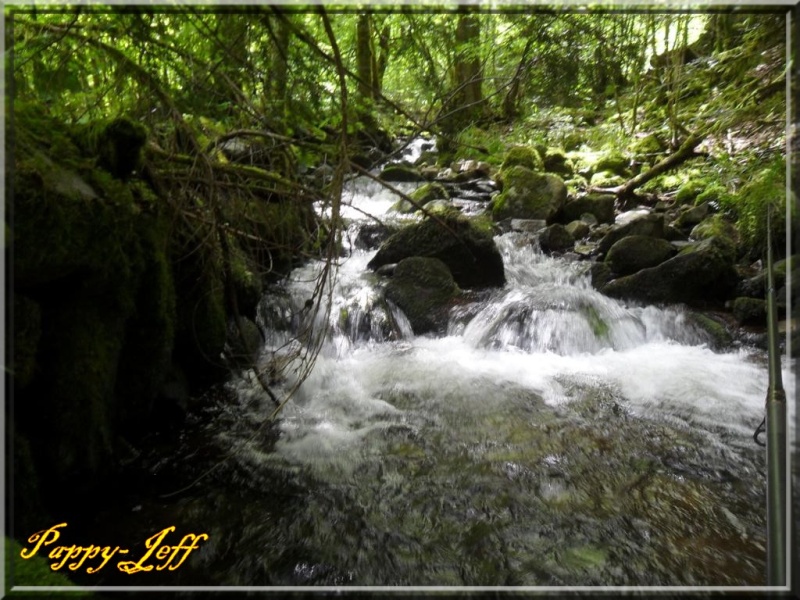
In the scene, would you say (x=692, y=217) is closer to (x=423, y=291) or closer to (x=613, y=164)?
(x=613, y=164)

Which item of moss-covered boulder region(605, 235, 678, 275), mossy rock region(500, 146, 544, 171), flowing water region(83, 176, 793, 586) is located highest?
mossy rock region(500, 146, 544, 171)

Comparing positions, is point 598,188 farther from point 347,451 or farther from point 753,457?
point 347,451

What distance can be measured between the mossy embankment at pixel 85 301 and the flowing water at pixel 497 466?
60cm

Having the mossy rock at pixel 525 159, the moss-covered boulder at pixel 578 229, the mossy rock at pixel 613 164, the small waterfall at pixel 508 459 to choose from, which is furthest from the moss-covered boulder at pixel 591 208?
the small waterfall at pixel 508 459

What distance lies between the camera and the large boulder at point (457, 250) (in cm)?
675

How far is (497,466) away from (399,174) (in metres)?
9.56

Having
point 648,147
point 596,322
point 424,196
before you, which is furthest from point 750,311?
point 424,196

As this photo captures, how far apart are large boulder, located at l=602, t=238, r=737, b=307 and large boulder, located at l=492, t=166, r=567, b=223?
3.59 m

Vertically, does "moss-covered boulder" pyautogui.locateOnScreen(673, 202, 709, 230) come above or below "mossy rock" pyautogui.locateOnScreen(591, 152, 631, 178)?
below

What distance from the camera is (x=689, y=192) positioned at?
8539 mm

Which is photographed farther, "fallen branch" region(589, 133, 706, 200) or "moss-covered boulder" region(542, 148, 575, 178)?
"moss-covered boulder" region(542, 148, 575, 178)

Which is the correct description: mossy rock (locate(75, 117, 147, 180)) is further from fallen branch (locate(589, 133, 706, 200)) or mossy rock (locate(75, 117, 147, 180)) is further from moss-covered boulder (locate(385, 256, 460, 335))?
fallen branch (locate(589, 133, 706, 200))

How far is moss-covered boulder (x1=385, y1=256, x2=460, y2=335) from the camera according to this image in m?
6.01

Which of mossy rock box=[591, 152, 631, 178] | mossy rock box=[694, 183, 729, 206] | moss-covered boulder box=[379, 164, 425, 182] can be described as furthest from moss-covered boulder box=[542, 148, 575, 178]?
mossy rock box=[694, 183, 729, 206]
